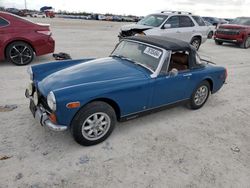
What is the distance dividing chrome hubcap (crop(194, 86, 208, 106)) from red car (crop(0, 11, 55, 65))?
5057mm

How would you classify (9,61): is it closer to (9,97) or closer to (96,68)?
(9,97)

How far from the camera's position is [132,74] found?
3.61 meters

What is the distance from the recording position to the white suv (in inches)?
387

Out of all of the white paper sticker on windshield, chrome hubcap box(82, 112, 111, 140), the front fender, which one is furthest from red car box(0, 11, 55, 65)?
chrome hubcap box(82, 112, 111, 140)

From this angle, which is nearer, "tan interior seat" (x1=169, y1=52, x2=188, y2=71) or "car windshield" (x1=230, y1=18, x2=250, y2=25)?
"tan interior seat" (x1=169, y1=52, x2=188, y2=71)

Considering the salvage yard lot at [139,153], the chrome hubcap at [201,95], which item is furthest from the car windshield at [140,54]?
the chrome hubcap at [201,95]

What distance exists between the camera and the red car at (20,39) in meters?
6.64

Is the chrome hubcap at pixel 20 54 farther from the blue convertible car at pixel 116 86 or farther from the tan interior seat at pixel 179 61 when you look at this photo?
the tan interior seat at pixel 179 61

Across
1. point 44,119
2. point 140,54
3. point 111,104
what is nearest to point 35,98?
point 44,119

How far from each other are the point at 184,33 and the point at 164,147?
324 inches

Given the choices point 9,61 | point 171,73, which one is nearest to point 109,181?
point 171,73

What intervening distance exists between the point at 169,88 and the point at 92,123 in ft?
4.88

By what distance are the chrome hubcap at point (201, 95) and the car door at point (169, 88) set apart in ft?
1.29

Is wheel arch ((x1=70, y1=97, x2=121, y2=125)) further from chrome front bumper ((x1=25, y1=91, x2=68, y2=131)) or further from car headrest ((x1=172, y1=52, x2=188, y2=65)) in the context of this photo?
car headrest ((x1=172, y1=52, x2=188, y2=65))
